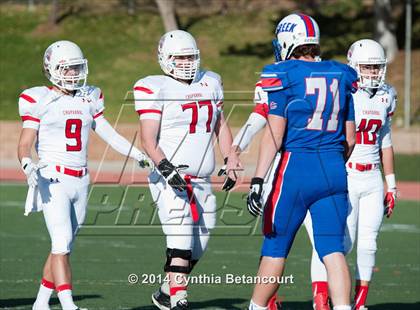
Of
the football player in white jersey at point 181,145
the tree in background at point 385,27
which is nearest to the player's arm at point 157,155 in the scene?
the football player in white jersey at point 181,145

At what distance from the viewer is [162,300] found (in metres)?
7.27

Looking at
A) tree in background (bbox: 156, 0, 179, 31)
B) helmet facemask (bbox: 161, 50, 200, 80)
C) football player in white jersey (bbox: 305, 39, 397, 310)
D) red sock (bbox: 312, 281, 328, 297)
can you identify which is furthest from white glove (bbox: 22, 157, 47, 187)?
tree in background (bbox: 156, 0, 179, 31)

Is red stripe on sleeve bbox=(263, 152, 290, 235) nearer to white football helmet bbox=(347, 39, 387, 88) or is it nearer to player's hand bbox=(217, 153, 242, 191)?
player's hand bbox=(217, 153, 242, 191)

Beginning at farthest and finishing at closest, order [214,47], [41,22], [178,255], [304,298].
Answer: [41,22], [214,47], [304,298], [178,255]

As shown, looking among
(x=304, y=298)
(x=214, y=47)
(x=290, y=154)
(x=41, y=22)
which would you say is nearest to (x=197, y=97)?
(x=290, y=154)

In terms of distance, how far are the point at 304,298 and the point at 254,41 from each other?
2204 centimetres

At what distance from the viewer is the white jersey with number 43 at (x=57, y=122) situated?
21.9 feet

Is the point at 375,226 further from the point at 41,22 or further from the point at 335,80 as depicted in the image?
the point at 41,22


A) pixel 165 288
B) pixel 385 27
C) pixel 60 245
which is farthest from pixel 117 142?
pixel 385 27

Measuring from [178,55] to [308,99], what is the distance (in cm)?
140

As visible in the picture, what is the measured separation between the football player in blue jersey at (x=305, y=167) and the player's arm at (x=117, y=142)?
49.1 inches

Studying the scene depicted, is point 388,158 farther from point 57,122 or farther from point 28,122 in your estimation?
point 28,122

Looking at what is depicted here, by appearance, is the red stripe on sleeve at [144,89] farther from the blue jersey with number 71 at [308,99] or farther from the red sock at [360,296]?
the red sock at [360,296]

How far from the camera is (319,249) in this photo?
584cm
